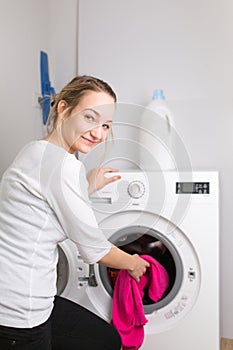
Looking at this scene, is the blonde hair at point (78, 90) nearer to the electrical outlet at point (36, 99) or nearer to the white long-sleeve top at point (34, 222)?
the white long-sleeve top at point (34, 222)

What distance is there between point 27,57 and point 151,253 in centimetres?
117

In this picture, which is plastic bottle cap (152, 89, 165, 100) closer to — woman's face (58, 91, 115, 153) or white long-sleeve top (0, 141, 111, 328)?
woman's face (58, 91, 115, 153)

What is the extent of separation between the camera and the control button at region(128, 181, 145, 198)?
1.81 m

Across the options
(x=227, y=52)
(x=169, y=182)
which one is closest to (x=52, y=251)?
(x=169, y=182)

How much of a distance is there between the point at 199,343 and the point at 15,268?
1.03 meters

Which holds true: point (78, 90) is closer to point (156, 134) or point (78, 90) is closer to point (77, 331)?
point (77, 331)

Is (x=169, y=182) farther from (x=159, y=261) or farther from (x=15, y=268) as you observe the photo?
(x=15, y=268)

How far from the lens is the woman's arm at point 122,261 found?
122 cm

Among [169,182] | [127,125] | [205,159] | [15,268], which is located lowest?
[15,268]

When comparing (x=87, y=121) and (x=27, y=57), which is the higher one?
(x=27, y=57)

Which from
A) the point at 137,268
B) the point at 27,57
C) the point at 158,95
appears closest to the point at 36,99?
the point at 27,57

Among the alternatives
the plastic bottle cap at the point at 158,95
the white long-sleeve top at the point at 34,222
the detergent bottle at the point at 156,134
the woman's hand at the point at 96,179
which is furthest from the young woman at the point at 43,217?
the plastic bottle cap at the point at 158,95

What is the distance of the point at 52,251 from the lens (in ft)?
3.68

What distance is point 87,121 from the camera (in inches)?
46.0
